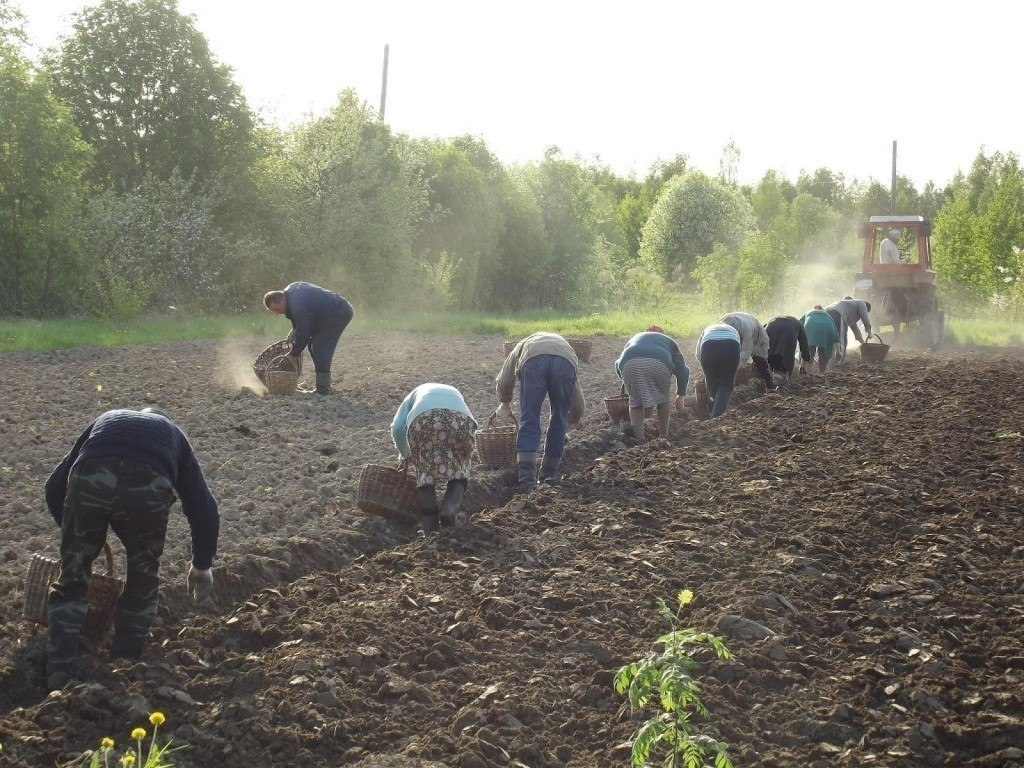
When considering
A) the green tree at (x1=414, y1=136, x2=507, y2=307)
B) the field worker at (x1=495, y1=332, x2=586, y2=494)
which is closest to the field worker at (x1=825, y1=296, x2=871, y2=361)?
the field worker at (x1=495, y1=332, x2=586, y2=494)

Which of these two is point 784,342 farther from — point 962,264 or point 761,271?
point 962,264

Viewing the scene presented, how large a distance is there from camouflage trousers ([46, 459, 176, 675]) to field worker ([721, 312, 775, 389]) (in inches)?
319

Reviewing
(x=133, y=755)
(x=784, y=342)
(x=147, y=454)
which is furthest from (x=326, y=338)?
(x=133, y=755)

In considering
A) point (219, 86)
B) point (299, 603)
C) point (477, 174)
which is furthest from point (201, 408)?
point (477, 174)

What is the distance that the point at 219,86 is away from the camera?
3206 centimetres

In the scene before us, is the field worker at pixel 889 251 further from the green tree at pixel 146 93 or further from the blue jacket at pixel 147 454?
the green tree at pixel 146 93

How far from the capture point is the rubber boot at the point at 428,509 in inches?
290

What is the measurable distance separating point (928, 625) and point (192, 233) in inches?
972

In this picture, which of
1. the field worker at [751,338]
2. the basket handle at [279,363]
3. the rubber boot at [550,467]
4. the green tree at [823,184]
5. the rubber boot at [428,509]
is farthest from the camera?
the green tree at [823,184]

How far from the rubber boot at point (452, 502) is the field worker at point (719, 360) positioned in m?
4.79

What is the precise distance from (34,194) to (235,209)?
7057mm

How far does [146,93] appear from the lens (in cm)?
3159

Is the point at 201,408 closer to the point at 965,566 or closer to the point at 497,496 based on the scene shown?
the point at 497,496

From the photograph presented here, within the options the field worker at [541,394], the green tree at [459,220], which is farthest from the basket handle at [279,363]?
the green tree at [459,220]
